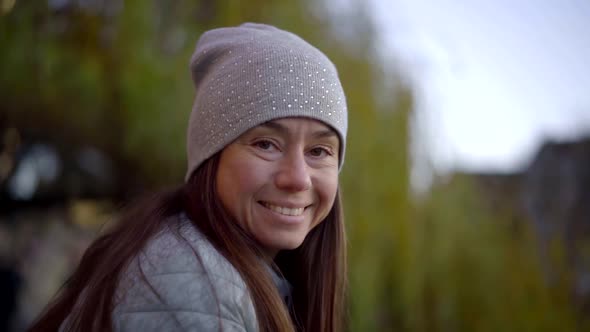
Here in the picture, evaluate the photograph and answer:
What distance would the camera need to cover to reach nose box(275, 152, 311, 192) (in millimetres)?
1434

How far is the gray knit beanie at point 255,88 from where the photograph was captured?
1.47 meters

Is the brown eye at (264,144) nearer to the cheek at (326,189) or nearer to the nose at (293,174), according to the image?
the nose at (293,174)

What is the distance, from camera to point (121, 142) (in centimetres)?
375

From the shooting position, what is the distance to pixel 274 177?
146cm

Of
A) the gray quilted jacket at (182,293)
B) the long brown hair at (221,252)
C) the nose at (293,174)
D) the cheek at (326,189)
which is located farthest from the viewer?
the cheek at (326,189)

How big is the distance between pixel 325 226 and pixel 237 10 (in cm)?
245

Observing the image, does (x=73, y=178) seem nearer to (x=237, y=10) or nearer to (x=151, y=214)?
(x=237, y=10)

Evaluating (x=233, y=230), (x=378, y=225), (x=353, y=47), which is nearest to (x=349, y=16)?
(x=353, y=47)

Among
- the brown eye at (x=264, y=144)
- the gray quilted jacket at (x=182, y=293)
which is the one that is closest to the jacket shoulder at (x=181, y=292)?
the gray quilted jacket at (x=182, y=293)

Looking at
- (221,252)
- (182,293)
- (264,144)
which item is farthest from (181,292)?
(264,144)

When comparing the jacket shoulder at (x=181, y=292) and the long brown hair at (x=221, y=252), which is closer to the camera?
the jacket shoulder at (x=181, y=292)

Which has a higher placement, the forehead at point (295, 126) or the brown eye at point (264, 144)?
the forehead at point (295, 126)

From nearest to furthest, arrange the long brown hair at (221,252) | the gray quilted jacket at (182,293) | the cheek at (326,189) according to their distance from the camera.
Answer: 1. the gray quilted jacket at (182,293)
2. the long brown hair at (221,252)
3. the cheek at (326,189)

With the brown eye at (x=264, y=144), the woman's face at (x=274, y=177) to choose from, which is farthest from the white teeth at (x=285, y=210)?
the brown eye at (x=264, y=144)
